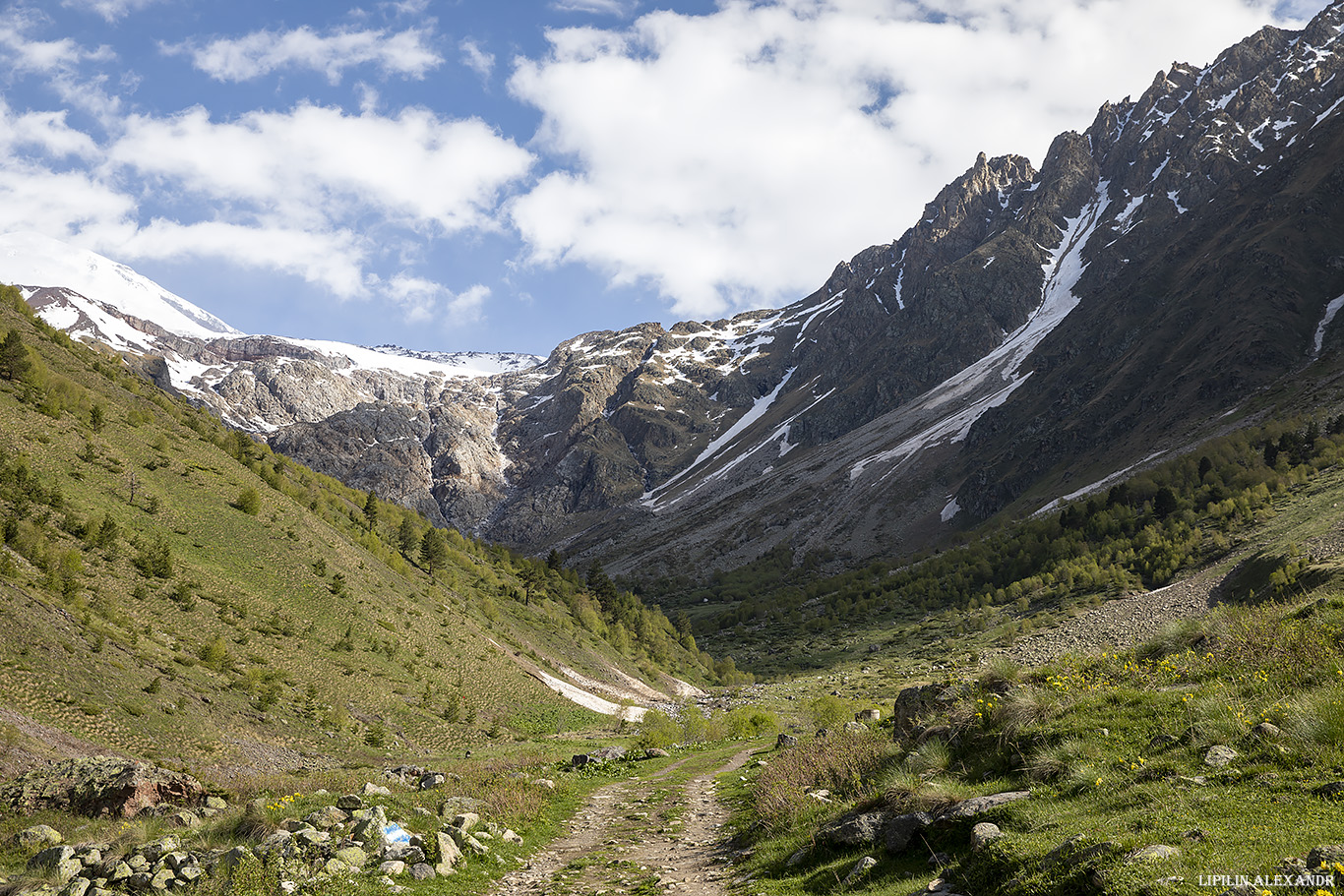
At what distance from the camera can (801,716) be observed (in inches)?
2169

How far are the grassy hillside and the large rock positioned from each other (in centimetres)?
282

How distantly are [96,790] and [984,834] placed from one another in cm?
1910

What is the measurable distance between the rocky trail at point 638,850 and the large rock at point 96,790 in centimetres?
908

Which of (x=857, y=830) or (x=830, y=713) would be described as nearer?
(x=857, y=830)

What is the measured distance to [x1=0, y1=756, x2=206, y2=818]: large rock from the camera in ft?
50.5

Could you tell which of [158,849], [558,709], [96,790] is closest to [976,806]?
[158,849]

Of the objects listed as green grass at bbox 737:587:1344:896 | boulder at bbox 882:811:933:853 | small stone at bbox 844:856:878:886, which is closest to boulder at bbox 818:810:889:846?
green grass at bbox 737:587:1344:896

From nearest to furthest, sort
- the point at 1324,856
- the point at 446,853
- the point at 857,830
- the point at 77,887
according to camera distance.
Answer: the point at 1324,856 < the point at 77,887 < the point at 857,830 < the point at 446,853

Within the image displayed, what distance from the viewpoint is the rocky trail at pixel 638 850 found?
44.4 ft

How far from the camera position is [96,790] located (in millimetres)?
15680

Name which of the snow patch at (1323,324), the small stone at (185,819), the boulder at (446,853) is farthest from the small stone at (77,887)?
the snow patch at (1323,324)

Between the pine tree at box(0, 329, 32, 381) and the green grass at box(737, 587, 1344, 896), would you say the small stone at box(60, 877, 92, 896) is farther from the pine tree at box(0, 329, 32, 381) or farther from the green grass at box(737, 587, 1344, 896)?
the pine tree at box(0, 329, 32, 381)

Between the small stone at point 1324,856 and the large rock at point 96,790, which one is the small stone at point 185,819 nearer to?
the large rock at point 96,790

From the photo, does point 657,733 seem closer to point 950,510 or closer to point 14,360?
point 14,360
